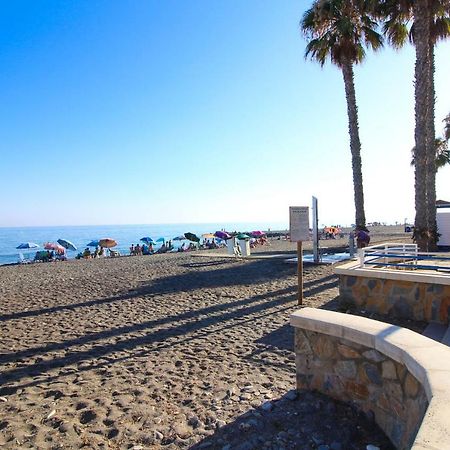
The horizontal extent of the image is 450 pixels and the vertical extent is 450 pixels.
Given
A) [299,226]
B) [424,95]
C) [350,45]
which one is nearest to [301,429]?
[299,226]

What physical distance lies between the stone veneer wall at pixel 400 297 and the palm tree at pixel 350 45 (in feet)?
28.2

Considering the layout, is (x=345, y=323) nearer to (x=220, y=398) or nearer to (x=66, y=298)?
(x=220, y=398)

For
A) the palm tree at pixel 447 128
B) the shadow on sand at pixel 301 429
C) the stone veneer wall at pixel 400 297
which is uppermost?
the palm tree at pixel 447 128

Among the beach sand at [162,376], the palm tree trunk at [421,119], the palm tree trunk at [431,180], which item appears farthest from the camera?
the palm tree trunk at [431,180]

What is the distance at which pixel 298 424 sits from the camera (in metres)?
3.59

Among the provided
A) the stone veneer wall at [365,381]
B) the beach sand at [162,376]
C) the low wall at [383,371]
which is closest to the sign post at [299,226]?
the beach sand at [162,376]

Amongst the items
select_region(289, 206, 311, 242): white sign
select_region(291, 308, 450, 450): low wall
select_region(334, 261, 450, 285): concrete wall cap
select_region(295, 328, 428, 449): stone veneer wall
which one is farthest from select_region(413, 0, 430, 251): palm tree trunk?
select_region(295, 328, 428, 449): stone veneer wall

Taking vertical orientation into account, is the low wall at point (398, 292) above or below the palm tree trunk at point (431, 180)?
below

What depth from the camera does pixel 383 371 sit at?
10.6ft

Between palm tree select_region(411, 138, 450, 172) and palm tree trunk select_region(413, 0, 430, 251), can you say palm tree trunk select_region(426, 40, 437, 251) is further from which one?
palm tree select_region(411, 138, 450, 172)

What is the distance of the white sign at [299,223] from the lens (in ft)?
29.2

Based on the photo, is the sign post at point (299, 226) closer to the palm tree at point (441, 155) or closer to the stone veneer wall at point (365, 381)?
Answer: the stone veneer wall at point (365, 381)

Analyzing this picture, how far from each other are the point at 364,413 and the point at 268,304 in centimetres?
588

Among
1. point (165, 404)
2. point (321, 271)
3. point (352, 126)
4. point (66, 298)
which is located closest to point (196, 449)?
point (165, 404)
